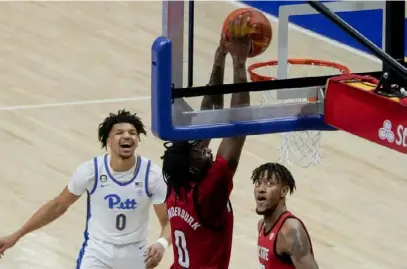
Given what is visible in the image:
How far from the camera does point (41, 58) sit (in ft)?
40.2

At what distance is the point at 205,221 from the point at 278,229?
1.57 feet

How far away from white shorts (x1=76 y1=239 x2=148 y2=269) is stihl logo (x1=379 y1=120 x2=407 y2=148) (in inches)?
83.7

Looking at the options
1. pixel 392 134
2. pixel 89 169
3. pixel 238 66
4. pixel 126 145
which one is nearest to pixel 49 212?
pixel 89 169

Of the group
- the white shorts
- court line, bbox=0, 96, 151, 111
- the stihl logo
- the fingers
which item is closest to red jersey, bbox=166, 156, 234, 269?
the white shorts

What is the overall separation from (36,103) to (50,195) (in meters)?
2.07

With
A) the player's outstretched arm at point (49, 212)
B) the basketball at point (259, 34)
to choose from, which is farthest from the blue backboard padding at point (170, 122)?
the player's outstretched arm at point (49, 212)

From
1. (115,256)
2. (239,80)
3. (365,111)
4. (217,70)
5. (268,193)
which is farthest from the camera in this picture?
(115,256)

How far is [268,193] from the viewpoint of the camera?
19.1 feet

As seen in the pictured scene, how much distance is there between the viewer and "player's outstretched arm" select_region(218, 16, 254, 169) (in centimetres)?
543

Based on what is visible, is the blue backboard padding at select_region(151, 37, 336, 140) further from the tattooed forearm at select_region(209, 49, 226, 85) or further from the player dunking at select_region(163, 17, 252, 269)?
the player dunking at select_region(163, 17, 252, 269)

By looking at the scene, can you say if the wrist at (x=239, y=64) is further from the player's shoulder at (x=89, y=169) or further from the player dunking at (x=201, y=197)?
the player's shoulder at (x=89, y=169)

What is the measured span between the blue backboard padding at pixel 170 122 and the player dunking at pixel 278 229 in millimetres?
473

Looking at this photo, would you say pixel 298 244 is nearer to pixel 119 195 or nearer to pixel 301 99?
pixel 301 99

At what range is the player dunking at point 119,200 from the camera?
21.9ft
